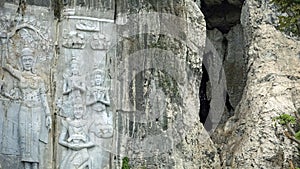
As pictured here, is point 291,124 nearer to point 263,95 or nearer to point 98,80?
point 263,95

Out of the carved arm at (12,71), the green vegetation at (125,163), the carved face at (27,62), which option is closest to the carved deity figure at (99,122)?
the green vegetation at (125,163)

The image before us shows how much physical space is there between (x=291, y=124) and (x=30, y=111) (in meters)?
3.66

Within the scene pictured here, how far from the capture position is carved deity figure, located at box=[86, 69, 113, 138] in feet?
37.2

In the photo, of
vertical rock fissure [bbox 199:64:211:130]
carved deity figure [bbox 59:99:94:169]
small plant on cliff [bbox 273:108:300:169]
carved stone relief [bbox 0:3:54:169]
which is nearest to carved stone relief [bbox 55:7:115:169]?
carved deity figure [bbox 59:99:94:169]

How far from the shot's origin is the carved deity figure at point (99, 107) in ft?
37.2

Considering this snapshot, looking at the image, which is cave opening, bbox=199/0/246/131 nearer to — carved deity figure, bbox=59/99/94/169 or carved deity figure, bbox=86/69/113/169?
carved deity figure, bbox=86/69/113/169

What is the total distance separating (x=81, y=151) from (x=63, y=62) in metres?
1.29

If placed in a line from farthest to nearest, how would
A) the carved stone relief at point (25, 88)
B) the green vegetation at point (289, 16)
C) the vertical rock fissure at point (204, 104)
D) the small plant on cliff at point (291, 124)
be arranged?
1. the vertical rock fissure at point (204, 104)
2. the green vegetation at point (289, 16)
3. the carved stone relief at point (25, 88)
4. the small plant on cliff at point (291, 124)

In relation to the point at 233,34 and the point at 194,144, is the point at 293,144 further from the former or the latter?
the point at 233,34

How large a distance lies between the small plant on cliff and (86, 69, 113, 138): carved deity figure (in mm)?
2347

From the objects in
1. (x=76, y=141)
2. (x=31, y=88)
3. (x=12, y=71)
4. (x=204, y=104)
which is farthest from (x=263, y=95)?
(x=12, y=71)

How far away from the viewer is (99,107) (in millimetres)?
11383

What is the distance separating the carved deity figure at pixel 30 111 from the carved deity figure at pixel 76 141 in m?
0.27

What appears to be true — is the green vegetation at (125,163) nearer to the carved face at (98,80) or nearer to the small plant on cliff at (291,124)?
the carved face at (98,80)
